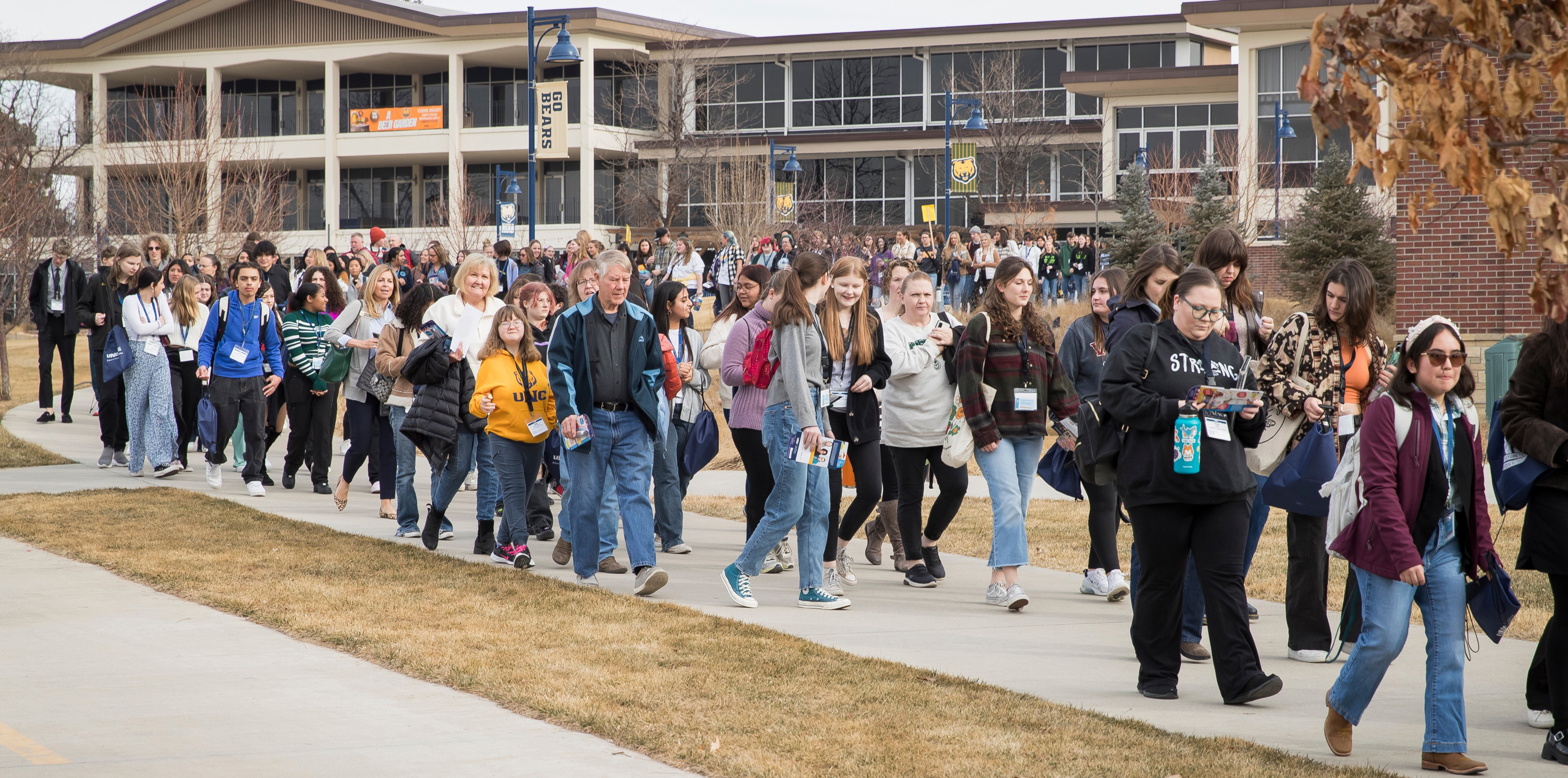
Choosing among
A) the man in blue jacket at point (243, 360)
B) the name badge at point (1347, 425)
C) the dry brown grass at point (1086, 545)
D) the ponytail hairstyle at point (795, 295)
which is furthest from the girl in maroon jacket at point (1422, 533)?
the man in blue jacket at point (243, 360)

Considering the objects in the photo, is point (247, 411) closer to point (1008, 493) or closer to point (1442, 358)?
point (1008, 493)

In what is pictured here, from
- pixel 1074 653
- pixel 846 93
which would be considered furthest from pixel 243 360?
pixel 846 93

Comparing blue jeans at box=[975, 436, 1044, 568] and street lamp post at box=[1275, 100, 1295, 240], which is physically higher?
street lamp post at box=[1275, 100, 1295, 240]

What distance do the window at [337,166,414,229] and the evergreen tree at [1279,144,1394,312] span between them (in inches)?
1565

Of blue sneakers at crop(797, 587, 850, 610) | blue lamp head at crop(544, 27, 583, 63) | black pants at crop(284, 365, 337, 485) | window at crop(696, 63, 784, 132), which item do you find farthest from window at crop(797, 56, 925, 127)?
blue sneakers at crop(797, 587, 850, 610)

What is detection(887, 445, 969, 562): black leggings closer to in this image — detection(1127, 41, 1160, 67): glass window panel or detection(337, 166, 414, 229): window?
detection(1127, 41, 1160, 67): glass window panel

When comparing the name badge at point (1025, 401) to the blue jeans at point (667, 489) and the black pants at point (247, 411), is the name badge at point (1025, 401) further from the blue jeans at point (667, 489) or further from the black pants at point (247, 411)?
the black pants at point (247, 411)

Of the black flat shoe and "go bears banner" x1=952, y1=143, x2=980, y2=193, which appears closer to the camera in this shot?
the black flat shoe

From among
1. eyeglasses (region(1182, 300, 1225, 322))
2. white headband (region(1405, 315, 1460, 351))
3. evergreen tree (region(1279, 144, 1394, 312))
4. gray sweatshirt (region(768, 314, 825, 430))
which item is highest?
evergreen tree (region(1279, 144, 1394, 312))

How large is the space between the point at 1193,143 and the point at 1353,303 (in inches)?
1783

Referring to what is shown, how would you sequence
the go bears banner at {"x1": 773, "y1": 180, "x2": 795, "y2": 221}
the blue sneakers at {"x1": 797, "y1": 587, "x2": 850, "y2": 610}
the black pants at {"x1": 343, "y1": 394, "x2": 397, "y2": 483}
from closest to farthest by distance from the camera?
the blue sneakers at {"x1": 797, "y1": 587, "x2": 850, "y2": 610} < the black pants at {"x1": 343, "y1": 394, "x2": 397, "y2": 483} < the go bears banner at {"x1": 773, "y1": 180, "x2": 795, "y2": 221}

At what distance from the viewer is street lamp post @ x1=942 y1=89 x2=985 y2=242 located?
40594 millimetres

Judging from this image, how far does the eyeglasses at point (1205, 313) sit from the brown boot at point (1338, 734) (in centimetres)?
174

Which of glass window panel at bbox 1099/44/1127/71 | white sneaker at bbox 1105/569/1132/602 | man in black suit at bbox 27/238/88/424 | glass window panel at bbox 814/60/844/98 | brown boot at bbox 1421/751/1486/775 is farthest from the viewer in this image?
glass window panel at bbox 814/60/844/98
